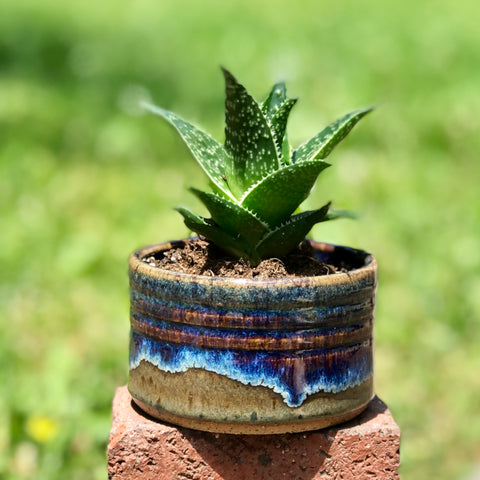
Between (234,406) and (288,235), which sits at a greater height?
(288,235)

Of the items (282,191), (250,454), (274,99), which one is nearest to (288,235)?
(282,191)

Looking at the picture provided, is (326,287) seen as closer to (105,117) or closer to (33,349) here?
(33,349)

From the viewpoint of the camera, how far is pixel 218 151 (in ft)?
6.46

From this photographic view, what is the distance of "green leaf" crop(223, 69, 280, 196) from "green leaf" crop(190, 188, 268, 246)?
10 cm

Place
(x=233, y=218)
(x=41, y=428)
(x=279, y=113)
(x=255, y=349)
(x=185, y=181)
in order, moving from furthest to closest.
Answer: (x=185, y=181) → (x=41, y=428) → (x=279, y=113) → (x=233, y=218) → (x=255, y=349)

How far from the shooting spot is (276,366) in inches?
67.7

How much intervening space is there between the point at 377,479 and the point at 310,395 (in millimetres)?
295

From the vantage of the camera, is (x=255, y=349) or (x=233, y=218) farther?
(x=233, y=218)

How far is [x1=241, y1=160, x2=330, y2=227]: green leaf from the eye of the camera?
1.75 m

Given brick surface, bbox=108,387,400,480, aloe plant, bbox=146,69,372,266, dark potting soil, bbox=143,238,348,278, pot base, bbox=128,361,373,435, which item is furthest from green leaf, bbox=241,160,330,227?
brick surface, bbox=108,387,400,480

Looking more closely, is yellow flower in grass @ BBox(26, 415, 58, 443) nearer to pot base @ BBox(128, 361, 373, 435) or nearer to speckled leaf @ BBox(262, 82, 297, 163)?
pot base @ BBox(128, 361, 373, 435)

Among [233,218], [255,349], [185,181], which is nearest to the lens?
[255,349]

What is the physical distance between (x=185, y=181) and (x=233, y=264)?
3.58 metres

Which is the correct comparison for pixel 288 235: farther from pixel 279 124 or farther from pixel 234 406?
pixel 234 406
